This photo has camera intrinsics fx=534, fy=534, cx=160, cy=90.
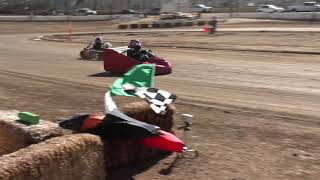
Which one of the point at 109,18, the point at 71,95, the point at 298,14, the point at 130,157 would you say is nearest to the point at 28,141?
the point at 130,157

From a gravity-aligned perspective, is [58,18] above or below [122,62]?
below

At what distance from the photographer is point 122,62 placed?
1745 centimetres

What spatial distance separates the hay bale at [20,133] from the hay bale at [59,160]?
0.67 metres

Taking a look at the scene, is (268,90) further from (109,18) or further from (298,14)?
(109,18)

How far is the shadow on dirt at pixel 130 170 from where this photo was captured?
253 inches

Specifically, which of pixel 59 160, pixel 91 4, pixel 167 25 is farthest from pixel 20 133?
pixel 91 4

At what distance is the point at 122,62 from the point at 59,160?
12.4 m

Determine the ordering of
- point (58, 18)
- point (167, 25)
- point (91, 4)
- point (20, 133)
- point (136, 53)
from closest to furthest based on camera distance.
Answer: point (20, 133)
point (136, 53)
point (167, 25)
point (58, 18)
point (91, 4)

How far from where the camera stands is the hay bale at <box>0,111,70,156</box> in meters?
6.09

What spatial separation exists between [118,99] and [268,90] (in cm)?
389

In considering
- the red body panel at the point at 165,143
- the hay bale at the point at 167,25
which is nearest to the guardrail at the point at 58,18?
the hay bale at the point at 167,25

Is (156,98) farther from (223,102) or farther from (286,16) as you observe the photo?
(286,16)

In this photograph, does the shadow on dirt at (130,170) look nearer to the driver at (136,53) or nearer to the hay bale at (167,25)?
the driver at (136,53)

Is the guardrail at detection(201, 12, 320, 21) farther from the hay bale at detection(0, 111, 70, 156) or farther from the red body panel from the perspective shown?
the hay bale at detection(0, 111, 70, 156)
